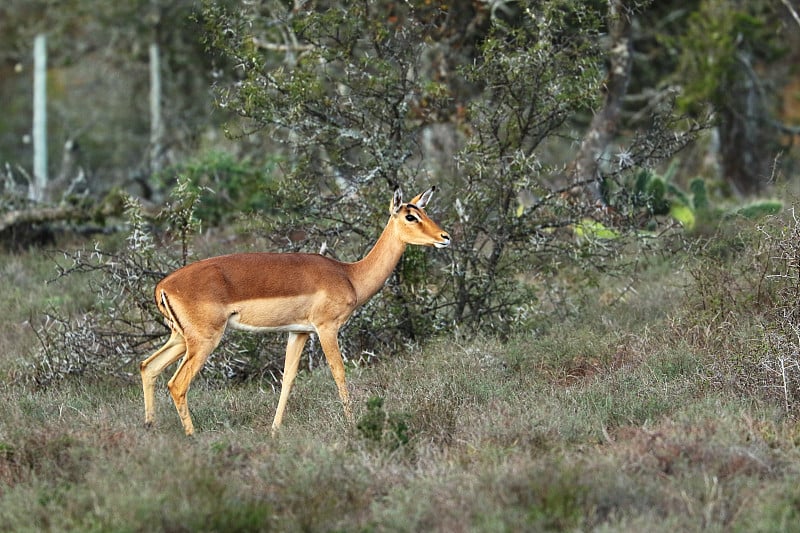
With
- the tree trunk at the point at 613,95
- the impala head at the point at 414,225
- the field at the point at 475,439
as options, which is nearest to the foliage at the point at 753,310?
the field at the point at 475,439

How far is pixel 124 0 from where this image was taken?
21.8 meters

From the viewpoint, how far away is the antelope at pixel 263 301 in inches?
316

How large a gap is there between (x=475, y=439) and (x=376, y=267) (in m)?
2.06

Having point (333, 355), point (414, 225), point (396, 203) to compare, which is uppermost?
point (396, 203)

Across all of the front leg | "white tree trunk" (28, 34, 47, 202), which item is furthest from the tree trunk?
"white tree trunk" (28, 34, 47, 202)

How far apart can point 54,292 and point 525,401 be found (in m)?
6.57

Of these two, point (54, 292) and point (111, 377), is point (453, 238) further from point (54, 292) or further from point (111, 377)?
point (54, 292)

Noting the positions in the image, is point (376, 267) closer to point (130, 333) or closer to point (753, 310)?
point (130, 333)

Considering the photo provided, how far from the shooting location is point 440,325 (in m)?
A: 10.4

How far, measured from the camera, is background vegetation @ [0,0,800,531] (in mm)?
6316

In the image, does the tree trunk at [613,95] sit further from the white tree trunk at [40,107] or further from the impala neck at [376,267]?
the white tree trunk at [40,107]

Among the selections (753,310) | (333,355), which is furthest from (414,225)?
(753,310)

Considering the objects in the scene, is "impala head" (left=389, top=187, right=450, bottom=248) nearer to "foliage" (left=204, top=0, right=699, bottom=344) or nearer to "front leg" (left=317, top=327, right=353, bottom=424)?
"front leg" (left=317, top=327, right=353, bottom=424)

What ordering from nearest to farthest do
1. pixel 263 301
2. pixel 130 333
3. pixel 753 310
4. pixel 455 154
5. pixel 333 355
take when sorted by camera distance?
pixel 263 301 < pixel 333 355 < pixel 753 310 < pixel 130 333 < pixel 455 154
